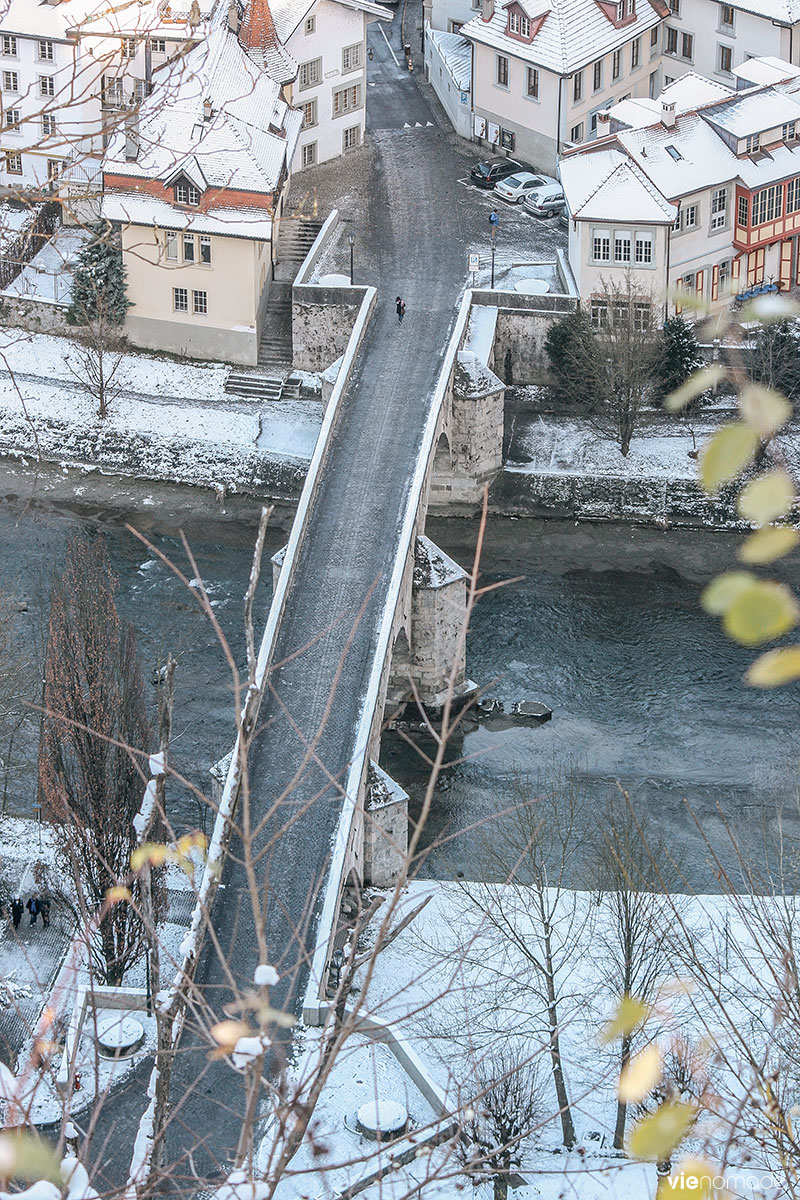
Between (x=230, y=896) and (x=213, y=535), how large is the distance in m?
26.5

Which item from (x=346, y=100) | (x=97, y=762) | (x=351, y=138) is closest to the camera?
(x=97, y=762)

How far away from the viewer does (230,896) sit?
136ft

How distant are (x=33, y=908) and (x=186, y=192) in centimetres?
3160

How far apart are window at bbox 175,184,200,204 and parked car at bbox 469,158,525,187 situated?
14.6 meters

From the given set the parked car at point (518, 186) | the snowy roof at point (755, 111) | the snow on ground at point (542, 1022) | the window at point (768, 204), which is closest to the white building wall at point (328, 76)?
the parked car at point (518, 186)

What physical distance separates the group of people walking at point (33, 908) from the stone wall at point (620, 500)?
27.2 metres

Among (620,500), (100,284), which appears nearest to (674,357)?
(620,500)

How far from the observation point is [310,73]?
252ft

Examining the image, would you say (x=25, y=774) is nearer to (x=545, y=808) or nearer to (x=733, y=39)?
(x=545, y=808)

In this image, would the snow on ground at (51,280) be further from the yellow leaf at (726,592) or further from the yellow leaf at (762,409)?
the yellow leaf at (726,592)

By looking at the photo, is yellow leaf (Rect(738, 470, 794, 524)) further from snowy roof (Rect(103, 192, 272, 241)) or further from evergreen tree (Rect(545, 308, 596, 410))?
evergreen tree (Rect(545, 308, 596, 410))

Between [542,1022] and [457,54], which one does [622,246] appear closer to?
[457,54]

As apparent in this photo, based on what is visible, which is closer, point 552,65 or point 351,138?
point 552,65

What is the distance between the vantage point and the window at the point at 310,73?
76250mm
